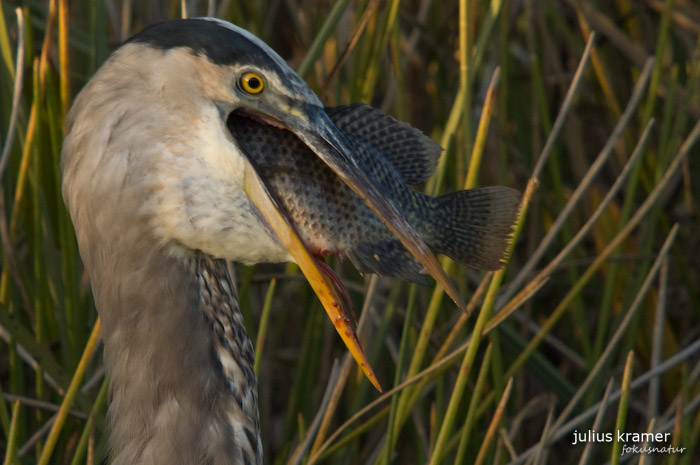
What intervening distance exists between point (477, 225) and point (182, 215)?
1.11 feet

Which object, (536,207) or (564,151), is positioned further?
(564,151)

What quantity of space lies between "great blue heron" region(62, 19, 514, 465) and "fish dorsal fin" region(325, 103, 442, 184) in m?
0.06

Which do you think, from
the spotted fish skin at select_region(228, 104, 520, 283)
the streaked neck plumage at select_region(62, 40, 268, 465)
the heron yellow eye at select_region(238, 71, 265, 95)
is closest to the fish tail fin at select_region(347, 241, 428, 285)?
the spotted fish skin at select_region(228, 104, 520, 283)

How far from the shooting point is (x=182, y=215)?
985 mm

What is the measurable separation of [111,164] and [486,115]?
49 centimetres

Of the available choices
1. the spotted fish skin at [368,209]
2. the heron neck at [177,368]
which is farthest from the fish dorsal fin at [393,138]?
the heron neck at [177,368]

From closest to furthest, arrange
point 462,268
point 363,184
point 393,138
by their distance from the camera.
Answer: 1. point 363,184
2. point 393,138
3. point 462,268

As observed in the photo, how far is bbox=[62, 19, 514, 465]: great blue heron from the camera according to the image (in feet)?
3.19

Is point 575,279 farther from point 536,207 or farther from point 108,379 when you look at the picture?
point 108,379

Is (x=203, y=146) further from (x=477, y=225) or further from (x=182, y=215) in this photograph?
(x=477, y=225)

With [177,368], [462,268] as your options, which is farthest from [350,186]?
[462,268]

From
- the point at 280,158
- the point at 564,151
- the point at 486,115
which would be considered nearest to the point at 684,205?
the point at 564,151

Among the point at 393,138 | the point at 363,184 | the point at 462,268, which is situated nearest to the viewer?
the point at 363,184

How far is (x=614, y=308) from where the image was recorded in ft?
7.00
